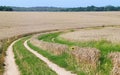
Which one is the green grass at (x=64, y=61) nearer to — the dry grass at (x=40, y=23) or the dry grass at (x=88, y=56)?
the dry grass at (x=88, y=56)

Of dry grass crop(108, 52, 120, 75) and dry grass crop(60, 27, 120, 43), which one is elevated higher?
dry grass crop(108, 52, 120, 75)

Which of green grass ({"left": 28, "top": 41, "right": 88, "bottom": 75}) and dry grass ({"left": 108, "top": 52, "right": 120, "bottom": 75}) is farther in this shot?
green grass ({"left": 28, "top": 41, "right": 88, "bottom": 75})

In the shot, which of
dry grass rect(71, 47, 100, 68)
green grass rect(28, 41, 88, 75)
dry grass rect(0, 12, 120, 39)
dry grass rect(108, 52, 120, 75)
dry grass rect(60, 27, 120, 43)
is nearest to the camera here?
dry grass rect(108, 52, 120, 75)

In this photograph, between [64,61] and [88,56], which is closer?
[88,56]

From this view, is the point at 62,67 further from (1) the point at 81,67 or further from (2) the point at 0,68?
(2) the point at 0,68

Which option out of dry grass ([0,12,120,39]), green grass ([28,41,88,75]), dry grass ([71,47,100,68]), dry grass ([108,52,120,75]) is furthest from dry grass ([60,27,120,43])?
dry grass ([0,12,120,39])

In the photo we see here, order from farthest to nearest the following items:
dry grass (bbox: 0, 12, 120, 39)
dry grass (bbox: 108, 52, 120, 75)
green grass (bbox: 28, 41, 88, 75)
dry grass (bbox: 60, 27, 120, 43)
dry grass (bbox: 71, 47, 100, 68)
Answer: dry grass (bbox: 0, 12, 120, 39) < dry grass (bbox: 60, 27, 120, 43) < green grass (bbox: 28, 41, 88, 75) < dry grass (bbox: 71, 47, 100, 68) < dry grass (bbox: 108, 52, 120, 75)

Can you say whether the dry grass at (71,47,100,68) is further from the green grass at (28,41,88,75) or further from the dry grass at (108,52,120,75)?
the dry grass at (108,52,120,75)

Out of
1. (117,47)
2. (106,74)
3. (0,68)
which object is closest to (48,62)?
(0,68)

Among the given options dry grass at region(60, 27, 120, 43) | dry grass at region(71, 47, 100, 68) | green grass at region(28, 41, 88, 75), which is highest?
dry grass at region(71, 47, 100, 68)

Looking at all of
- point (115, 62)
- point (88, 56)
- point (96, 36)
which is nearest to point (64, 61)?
point (88, 56)

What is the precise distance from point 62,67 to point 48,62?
3.42 metres

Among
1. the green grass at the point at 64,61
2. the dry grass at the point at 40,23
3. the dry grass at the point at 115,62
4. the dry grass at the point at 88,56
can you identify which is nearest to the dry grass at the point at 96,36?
the green grass at the point at 64,61

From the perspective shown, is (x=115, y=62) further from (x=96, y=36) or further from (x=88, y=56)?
(x=96, y=36)
